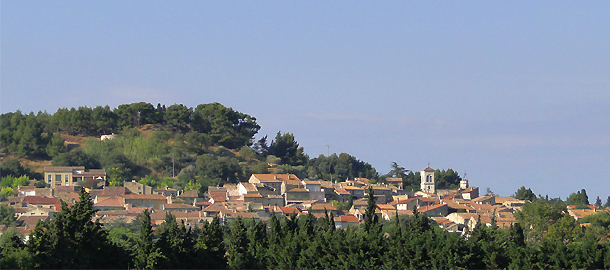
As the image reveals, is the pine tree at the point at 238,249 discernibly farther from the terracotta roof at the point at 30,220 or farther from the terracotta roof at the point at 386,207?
the terracotta roof at the point at 386,207

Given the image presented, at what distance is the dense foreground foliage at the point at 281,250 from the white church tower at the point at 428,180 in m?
55.3

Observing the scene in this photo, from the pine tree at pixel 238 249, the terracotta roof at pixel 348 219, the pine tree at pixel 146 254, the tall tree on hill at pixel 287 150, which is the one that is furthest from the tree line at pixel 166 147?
the pine tree at pixel 146 254

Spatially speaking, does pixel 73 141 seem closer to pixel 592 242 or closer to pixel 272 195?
pixel 272 195

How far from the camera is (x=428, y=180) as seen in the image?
90500mm

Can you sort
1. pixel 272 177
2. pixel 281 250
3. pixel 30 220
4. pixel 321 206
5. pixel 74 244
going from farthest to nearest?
pixel 272 177 < pixel 321 206 < pixel 30 220 < pixel 281 250 < pixel 74 244

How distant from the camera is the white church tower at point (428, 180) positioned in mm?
90062

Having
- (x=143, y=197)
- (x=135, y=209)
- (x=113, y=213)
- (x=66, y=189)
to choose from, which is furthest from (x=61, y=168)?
(x=113, y=213)

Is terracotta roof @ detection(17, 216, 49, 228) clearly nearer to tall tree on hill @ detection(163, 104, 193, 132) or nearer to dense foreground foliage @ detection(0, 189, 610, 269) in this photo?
dense foreground foliage @ detection(0, 189, 610, 269)

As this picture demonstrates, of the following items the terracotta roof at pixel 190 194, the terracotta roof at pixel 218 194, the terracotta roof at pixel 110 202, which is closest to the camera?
the terracotta roof at pixel 110 202

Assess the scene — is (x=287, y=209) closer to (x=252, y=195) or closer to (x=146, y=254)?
(x=252, y=195)

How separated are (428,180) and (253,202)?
2832 centimetres

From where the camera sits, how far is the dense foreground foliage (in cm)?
2600

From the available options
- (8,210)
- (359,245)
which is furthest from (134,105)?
(359,245)

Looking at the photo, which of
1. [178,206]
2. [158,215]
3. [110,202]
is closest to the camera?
[158,215]
